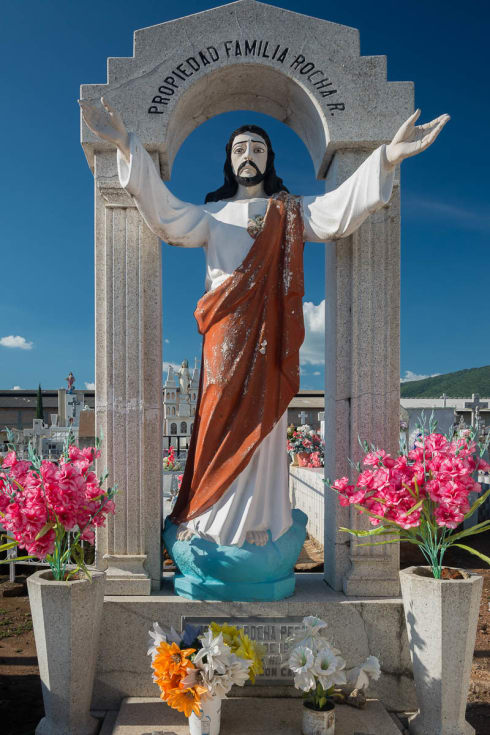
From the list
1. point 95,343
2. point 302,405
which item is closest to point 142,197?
point 95,343

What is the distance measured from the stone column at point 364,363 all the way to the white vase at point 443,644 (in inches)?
24.5

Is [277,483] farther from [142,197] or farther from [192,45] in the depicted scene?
[192,45]

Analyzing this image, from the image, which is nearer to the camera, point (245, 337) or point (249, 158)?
point (245, 337)

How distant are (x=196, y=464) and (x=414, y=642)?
5.39 ft

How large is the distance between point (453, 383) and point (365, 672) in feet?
263

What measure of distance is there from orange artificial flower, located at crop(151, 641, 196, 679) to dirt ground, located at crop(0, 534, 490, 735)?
1196mm

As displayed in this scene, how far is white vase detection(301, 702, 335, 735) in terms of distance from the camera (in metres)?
3.07

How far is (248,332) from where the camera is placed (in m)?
3.90

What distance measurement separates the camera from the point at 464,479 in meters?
3.18

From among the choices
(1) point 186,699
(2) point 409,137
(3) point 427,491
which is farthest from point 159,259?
→ (1) point 186,699

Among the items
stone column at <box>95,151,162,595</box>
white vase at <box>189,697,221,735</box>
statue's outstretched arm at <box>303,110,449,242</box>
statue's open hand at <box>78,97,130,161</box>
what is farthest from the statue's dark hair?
white vase at <box>189,697,221,735</box>

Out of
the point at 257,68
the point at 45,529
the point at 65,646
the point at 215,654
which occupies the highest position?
the point at 257,68

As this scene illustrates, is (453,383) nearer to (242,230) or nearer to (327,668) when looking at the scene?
(242,230)

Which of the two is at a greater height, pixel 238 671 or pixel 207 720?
pixel 238 671
